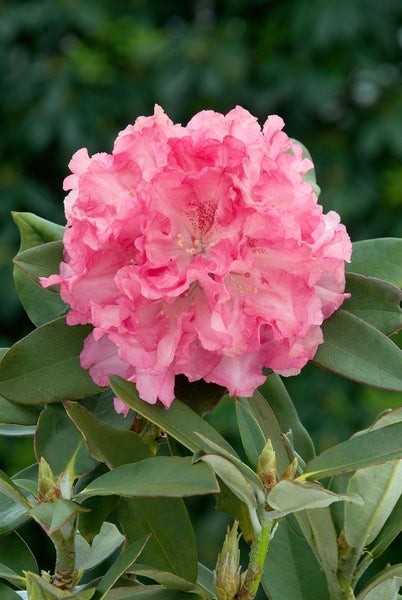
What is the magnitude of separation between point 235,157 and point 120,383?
0.46 feet

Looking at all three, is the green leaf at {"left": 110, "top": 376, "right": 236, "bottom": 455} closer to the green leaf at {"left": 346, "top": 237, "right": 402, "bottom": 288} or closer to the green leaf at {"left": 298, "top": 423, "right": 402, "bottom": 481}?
the green leaf at {"left": 298, "top": 423, "right": 402, "bottom": 481}

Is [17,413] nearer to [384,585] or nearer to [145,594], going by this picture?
[145,594]

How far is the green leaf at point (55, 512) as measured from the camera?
0.61 meters

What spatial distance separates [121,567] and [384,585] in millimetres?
172

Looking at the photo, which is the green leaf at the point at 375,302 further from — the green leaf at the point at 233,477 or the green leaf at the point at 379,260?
the green leaf at the point at 233,477

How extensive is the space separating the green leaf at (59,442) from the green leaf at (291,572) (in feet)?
0.48

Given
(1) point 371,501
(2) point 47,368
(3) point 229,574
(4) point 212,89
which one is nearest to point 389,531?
(1) point 371,501

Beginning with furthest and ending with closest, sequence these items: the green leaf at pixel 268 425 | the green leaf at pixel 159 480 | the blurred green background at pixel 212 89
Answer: the blurred green background at pixel 212 89, the green leaf at pixel 268 425, the green leaf at pixel 159 480

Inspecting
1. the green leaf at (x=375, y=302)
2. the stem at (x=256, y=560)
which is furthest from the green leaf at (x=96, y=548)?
the green leaf at (x=375, y=302)

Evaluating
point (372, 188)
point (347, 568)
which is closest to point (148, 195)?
point (347, 568)

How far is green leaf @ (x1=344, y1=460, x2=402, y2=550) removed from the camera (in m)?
0.72

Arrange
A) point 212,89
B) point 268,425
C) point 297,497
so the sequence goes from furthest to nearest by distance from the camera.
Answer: point 212,89
point 268,425
point 297,497

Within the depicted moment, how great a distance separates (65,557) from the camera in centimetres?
68

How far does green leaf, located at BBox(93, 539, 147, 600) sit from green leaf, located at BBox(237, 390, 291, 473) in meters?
0.10
